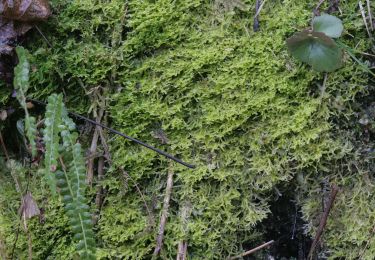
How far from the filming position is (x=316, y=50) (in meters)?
1.88

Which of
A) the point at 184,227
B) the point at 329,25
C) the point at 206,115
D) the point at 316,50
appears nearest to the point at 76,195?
the point at 184,227

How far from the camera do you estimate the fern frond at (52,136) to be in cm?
165

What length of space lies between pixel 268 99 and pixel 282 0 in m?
0.50

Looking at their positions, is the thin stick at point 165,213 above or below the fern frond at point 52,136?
below

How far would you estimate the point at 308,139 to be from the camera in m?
1.88

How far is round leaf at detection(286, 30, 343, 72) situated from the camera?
1.86 metres

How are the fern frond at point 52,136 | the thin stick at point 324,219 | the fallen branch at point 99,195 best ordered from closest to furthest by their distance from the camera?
the fern frond at point 52,136, the thin stick at point 324,219, the fallen branch at point 99,195

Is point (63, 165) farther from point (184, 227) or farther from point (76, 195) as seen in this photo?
point (184, 227)

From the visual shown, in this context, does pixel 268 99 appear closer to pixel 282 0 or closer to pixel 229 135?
pixel 229 135

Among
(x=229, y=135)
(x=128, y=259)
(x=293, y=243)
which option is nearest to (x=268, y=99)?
(x=229, y=135)

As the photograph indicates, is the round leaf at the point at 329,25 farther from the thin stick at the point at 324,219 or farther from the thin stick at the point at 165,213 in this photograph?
the thin stick at the point at 165,213

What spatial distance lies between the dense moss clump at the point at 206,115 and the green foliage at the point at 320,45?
2.5 inches

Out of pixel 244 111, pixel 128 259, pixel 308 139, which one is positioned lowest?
pixel 128 259

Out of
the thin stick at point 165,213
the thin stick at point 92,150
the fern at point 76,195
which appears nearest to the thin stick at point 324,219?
the thin stick at point 165,213
